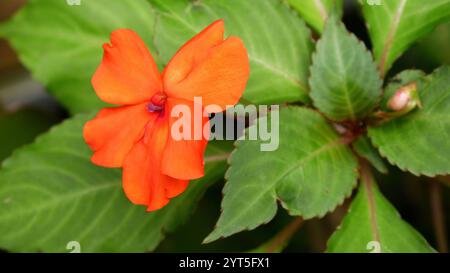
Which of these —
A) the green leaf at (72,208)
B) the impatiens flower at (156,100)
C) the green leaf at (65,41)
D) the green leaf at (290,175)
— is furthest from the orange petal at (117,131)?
the green leaf at (65,41)

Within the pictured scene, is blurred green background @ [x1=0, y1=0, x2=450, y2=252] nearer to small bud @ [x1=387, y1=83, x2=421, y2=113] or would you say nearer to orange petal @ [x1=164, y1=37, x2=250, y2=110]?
small bud @ [x1=387, y1=83, x2=421, y2=113]

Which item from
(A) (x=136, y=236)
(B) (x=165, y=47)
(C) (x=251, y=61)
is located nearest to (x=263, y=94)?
(C) (x=251, y=61)

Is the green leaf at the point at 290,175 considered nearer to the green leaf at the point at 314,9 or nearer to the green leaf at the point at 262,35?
the green leaf at the point at 262,35

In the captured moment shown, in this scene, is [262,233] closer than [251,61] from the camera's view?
No

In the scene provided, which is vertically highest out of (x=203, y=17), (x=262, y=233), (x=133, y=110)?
(x=203, y=17)

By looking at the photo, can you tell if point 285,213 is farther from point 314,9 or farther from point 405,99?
point 405,99
